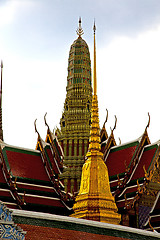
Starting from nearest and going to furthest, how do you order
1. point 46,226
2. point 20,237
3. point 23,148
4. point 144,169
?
1. point 20,237
2. point 46,226
3. point 144,169
4. point 23,148

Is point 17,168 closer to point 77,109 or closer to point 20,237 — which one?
point 77,109

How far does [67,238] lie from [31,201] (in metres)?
9.84

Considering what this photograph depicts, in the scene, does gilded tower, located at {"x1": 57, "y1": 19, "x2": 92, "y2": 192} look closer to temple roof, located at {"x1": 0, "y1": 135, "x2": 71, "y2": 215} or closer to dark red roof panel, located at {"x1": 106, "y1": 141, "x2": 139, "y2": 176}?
temple roof, located at {"x1": 0, "y1": 135, "x2": 71, "y2": 215}

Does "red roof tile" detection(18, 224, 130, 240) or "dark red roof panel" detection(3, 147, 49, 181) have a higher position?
"dark red roof panel" detection(3, 147, 49, 181)

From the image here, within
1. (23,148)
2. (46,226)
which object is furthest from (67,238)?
(23,148)

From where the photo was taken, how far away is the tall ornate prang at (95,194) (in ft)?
33.3

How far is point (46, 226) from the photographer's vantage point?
783cm

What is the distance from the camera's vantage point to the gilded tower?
814 inches

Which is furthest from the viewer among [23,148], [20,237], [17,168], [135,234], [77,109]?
[77,109]

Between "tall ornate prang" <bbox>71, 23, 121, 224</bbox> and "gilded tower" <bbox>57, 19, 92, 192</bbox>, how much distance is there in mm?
9376

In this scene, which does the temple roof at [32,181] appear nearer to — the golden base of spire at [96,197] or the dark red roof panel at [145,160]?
the dark red roof panel at [145,160]

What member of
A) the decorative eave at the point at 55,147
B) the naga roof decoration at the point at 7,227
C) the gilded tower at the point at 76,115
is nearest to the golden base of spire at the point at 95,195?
the naga roof decoration at the point at 7,227

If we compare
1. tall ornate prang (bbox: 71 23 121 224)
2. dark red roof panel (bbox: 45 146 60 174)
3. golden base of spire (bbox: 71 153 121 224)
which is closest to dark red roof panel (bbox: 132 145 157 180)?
dark red roof panel (bbox: 45 146 60 174)

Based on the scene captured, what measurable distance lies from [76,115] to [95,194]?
1186 centimetres
